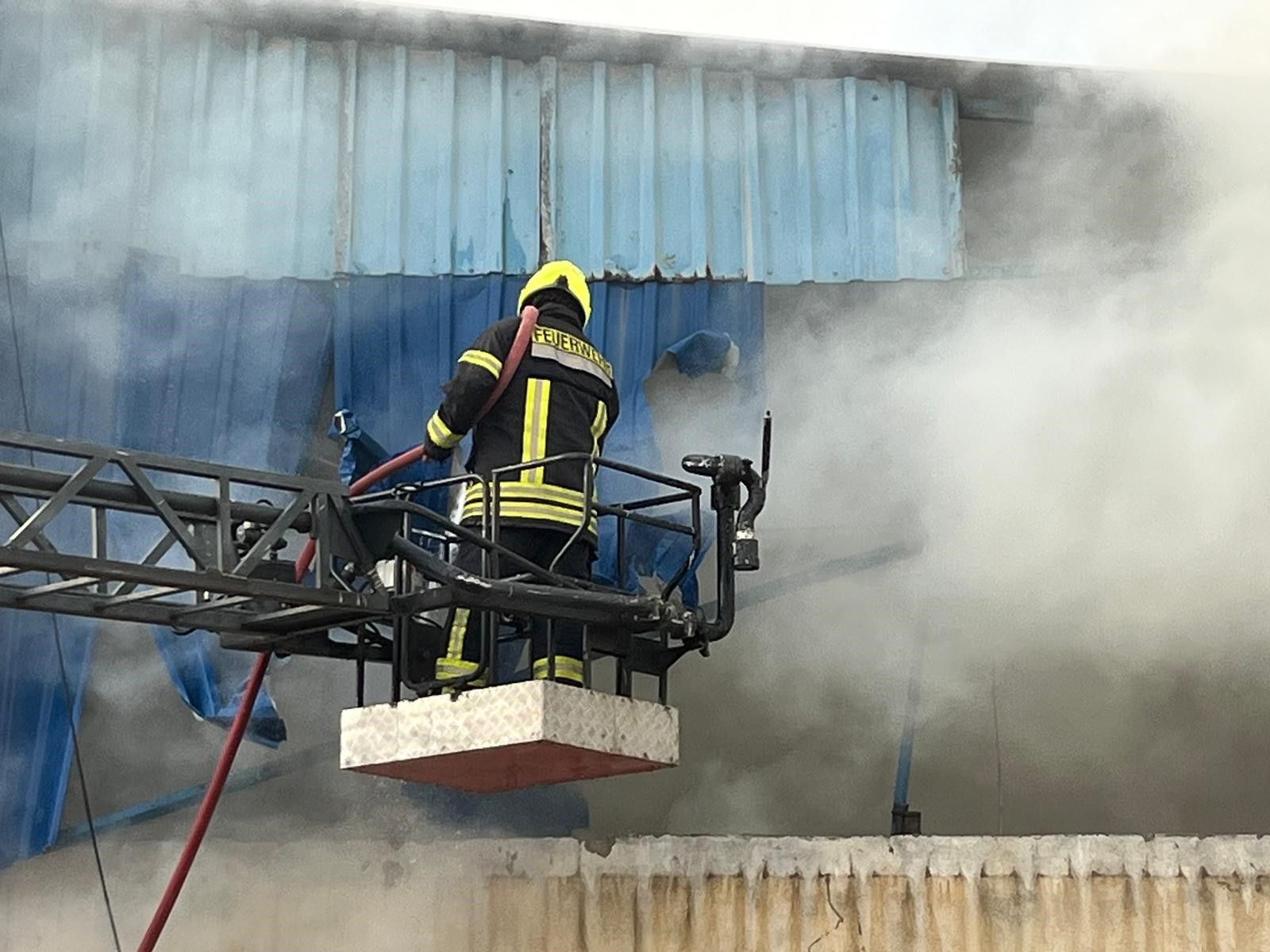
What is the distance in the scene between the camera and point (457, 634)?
6734 millimetres

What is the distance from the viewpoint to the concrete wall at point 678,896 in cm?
695

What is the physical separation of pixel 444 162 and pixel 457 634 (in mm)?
2861

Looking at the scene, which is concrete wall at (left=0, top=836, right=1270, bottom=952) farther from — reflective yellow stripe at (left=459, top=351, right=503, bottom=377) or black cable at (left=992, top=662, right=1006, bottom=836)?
reflective yellow stripe at (left=459, top=351, right=503, bottom=377)

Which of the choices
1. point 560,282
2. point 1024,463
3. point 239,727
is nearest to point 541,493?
point 560,282

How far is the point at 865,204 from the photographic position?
884cm

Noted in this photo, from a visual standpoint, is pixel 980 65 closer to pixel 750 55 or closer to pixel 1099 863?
pixel 750 55

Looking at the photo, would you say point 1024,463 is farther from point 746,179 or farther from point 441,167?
point 441,167

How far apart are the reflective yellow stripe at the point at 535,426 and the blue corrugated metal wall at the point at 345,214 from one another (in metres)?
1.48

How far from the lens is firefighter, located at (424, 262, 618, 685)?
676 centimetres

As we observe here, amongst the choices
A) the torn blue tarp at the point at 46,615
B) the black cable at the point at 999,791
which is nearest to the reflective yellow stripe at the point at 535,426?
the torn blue tarp at the point at 46,615

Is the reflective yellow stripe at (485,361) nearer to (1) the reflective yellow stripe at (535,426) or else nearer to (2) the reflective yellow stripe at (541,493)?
(1) the reflective yellow stripe at (535,426)

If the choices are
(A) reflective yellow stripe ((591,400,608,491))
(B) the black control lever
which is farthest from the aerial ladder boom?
(A) reflective yellow stripe ((591,400,608,491))

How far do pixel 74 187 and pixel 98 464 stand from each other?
2774 millimetres

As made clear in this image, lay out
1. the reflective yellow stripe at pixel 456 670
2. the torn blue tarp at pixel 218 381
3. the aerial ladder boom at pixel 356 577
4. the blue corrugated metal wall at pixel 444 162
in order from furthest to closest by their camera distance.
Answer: the blue corrugated metal wall at pixel 444 162 → the torn blue tarp at pixel 218 381 → the reflective yellow stripe at pixel 456 670 → the aerial ladder boom at pixel 356 577
